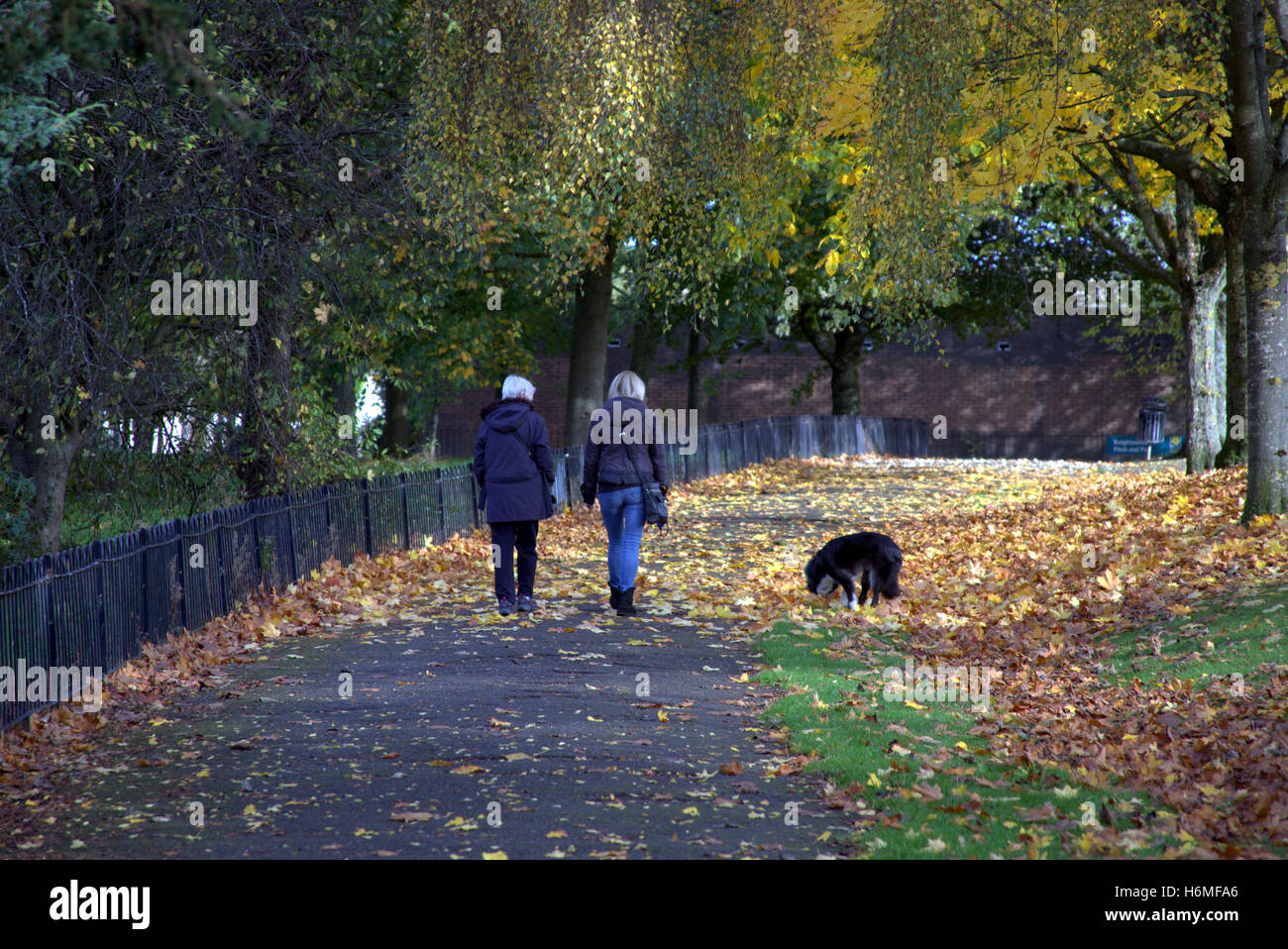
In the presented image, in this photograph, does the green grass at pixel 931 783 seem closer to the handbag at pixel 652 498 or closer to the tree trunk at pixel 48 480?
the handbag at pixel 652 498

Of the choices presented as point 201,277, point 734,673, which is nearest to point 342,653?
point 734,673

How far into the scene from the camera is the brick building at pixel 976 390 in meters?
45.8

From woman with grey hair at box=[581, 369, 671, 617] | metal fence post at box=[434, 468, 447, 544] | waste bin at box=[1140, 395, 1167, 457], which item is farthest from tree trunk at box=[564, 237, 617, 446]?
waste bin at box=[1140, 395, 1167, 457]

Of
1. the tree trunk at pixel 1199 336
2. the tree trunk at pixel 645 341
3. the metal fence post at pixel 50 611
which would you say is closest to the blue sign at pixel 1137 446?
the tree trunk at pixel 645 341

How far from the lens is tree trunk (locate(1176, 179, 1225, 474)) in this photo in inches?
792

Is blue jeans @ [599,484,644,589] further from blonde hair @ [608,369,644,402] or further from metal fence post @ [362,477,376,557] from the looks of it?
metal fence post @ [362,477,376,557]

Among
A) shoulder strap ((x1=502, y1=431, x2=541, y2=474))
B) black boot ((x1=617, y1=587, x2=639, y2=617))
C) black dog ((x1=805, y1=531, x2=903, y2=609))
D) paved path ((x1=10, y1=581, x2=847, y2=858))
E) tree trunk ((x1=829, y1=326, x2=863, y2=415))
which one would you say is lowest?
paved path ((x1=10, y1=581, x2=847, y2=858))

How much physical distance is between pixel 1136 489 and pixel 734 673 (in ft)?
34.4

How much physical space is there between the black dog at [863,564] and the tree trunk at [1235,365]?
27.9ft

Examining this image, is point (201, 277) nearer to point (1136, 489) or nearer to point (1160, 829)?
point (1160, 829)

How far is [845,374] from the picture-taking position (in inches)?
1459

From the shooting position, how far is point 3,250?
9.82 m

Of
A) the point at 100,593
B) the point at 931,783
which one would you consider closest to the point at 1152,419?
the point at 931,783

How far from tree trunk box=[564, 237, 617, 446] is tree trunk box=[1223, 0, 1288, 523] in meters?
11.8
